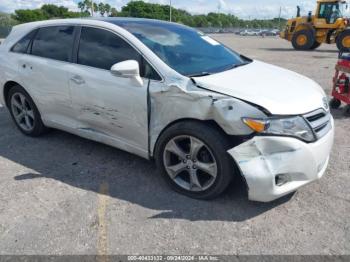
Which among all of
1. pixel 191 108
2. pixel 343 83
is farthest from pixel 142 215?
pixel 343 83

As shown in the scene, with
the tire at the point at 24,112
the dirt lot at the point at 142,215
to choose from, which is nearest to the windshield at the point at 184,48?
the dirt lot at the point at 142,215

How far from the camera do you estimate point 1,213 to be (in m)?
2.92

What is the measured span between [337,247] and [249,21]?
5273 inches

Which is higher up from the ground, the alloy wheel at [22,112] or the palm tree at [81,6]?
the palm tree at [81,6]

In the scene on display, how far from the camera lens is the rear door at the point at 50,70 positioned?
381 centimetres

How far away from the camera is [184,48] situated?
136 inches

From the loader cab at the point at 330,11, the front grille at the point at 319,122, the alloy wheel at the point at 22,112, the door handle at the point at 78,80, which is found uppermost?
the loader cab at the point at 330,11

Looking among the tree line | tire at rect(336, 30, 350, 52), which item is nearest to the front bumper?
tire at rect(336, 30, 350, 52)

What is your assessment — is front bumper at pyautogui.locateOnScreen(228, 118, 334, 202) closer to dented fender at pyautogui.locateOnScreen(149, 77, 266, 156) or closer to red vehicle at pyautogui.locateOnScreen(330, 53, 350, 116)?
dented fender at pyautogui.locateOnScreen(149, 77, 266, 156)

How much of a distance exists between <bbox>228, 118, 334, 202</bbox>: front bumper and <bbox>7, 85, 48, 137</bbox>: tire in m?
2.98

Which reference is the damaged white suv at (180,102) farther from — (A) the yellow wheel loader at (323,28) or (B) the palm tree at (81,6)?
(B) the palm tree at (81,6)

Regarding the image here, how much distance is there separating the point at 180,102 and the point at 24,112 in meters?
2.79

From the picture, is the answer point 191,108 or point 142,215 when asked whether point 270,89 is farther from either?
point 142,215

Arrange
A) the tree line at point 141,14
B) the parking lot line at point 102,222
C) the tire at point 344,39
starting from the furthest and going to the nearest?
the tree line at point 141,14, the tire at point 344,39, the parking lot line at point 102,222
